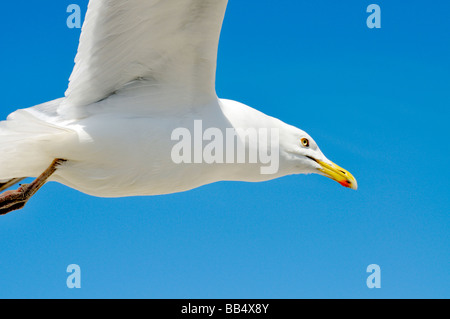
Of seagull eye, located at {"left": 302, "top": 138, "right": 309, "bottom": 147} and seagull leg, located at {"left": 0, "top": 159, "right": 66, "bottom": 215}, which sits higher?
seagull eye, located at {"left": 302, "top": 138, "right": 309, "bottom": 147}

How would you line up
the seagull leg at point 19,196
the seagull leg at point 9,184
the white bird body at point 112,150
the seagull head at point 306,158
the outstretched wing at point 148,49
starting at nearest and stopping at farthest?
the outstretched wing at point 148,49 → the white bird body at point 112,150 → the seagull leg at point 19,196 → the seagull head at point 306,158 → the seagull leg at point 9,184

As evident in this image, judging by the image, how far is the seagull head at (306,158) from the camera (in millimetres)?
4770

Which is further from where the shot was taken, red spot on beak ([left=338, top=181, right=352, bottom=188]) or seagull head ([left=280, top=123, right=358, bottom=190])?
red spot on beak ([left=338, top=181, right=352, bottom=188])

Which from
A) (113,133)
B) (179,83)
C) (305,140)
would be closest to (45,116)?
(113,133)

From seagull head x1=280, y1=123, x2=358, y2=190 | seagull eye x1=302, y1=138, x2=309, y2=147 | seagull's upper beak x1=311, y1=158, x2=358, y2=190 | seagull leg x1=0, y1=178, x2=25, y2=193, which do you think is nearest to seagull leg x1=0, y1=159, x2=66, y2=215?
seagull leg x1=0, y1=178, x2=25, y2=193

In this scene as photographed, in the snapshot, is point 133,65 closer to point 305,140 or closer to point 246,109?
point 246,109

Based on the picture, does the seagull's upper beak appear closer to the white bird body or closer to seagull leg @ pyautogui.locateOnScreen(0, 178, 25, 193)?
the white bird body

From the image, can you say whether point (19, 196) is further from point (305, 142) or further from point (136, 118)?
point (305, 142)

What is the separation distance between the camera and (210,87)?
174 inches

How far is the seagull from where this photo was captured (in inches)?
160

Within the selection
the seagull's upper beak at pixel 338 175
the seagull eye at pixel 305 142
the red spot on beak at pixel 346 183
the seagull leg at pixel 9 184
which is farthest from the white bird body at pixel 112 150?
the red spot on beak at pixel 346 183

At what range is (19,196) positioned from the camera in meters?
4.49

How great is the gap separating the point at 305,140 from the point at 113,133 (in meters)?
1.53

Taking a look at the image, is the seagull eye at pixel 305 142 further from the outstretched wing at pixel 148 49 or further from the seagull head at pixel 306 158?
the outstretched wing at pixel 148 49
